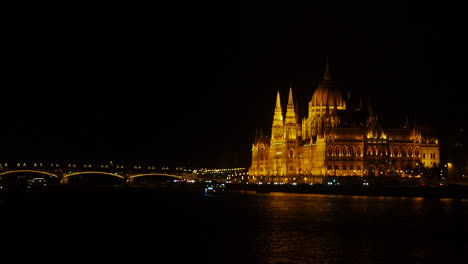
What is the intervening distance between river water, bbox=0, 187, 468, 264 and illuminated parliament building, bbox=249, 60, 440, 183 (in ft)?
191

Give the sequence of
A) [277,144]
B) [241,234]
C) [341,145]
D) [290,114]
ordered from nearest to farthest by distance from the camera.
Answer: [241,234], [341,145], [290,114], [277,144]

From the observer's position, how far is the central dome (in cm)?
16515

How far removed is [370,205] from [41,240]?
4659 cm

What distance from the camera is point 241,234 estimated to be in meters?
60.5

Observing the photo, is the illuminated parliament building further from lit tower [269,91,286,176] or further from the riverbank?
the riverbank

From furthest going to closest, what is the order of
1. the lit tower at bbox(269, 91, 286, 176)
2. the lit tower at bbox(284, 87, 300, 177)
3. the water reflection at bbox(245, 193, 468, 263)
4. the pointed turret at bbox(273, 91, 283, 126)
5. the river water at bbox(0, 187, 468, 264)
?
the pointed turret at bbox(273, 91, 283, 126) → the lit tower at bbox(269, 91, 286, 176) → the lit tower at bbox(284, 87, 300, 177) → the river water at bbox(0, 187, 468, 264) → the water reflection at bbox(245, 193, 468, 263)

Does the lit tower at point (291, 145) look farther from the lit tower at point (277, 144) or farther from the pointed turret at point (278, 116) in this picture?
the pointed turret at point (278, 116)

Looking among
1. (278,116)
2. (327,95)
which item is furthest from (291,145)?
(278,116)

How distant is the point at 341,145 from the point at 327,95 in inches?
775

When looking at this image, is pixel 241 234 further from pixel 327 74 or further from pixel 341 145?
pixel 327 74

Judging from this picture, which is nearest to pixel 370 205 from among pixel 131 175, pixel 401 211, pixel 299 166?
pixel 401 211

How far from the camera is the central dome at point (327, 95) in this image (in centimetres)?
16515

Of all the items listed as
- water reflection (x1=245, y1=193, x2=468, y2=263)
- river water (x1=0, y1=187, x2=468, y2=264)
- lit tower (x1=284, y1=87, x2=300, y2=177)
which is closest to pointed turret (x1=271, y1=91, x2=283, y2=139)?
lit tower (x1=284, y1=87, x2=300, y2=177)

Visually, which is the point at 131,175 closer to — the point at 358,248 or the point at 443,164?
the point at 443,164
